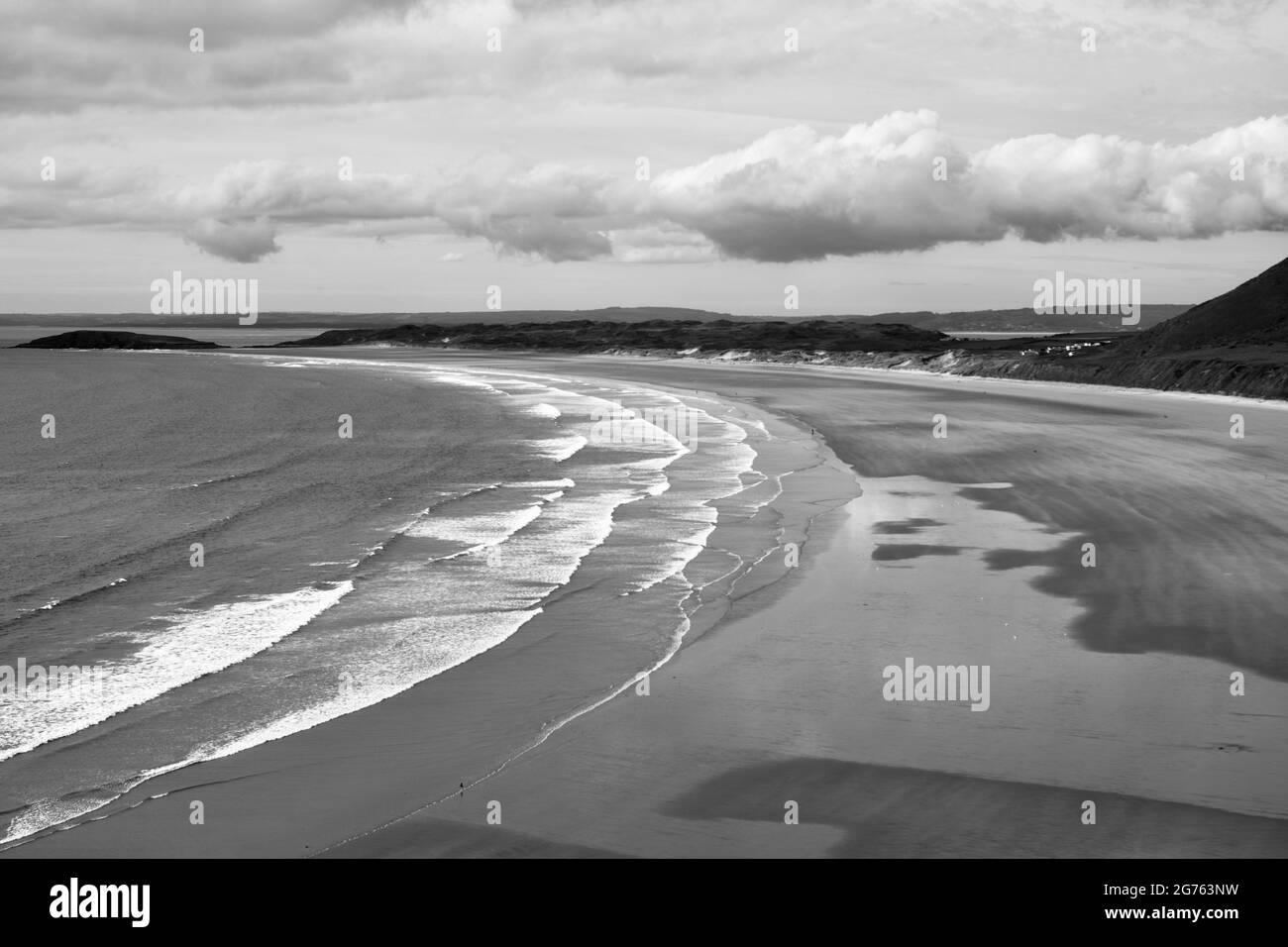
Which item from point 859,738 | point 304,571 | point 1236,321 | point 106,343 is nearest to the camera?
point 859,738

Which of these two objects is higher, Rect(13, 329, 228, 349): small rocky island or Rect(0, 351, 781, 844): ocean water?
Rect(13, 329, 228, 349): small rocky island

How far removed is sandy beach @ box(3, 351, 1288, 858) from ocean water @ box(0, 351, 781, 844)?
550 mm

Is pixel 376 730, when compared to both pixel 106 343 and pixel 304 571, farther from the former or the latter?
pixel 106 343

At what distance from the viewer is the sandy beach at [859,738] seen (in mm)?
7160

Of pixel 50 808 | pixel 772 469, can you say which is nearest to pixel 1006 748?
pixel 50 808

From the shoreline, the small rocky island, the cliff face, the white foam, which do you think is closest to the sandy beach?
the shoreline

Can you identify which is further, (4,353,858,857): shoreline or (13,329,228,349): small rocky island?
(13,329,228,349): small rocky island

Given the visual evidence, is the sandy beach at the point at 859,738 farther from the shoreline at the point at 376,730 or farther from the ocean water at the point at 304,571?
the ocean water at the point at 304,571

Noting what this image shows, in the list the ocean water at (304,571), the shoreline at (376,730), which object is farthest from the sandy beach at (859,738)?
the ocean water at (304,571)

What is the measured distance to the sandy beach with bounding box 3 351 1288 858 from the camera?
23.5 feet

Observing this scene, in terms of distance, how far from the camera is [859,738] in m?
8.91

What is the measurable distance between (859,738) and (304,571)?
8.82m

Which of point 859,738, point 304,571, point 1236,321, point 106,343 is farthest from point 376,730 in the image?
point 106,343

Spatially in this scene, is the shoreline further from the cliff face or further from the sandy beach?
the cliff face
